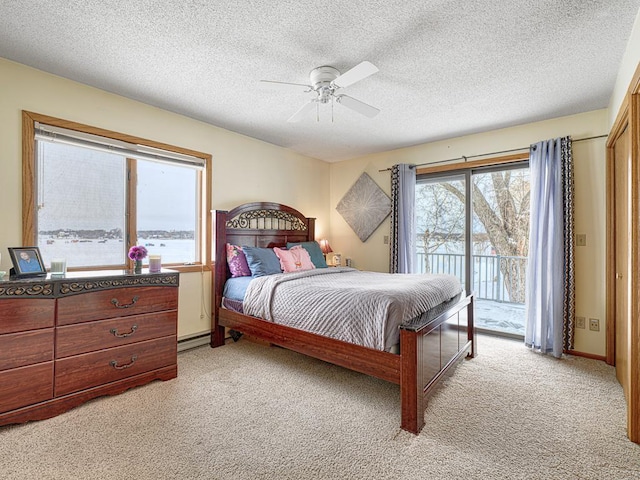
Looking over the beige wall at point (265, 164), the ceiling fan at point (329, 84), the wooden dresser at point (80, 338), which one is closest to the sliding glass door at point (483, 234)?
the beige wall at point (265, 164)

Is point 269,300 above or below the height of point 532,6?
below

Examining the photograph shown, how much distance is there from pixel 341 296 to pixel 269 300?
809 mm

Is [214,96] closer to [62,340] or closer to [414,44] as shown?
[414,44]

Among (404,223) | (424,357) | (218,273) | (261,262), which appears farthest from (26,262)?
(404,223)

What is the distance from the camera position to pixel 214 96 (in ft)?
9.66

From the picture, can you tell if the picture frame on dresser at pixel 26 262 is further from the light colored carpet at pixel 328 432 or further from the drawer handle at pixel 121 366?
the light colored carpet at pixel 328 432

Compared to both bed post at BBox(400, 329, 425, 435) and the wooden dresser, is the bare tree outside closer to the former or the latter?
bed post at BBox(400, 329, 425, 435)

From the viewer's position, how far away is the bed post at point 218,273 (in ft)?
11.6

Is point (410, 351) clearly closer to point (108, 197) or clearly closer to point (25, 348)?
point (25, 348)

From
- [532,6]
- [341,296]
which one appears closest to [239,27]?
[532,6]

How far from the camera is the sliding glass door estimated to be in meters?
4.15

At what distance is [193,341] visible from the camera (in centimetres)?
349

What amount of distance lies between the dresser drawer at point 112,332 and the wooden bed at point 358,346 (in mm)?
788

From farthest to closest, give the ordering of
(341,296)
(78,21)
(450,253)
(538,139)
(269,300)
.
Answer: (450,253) → (538,139) → (269,300) → (341,296) → (78,21)
